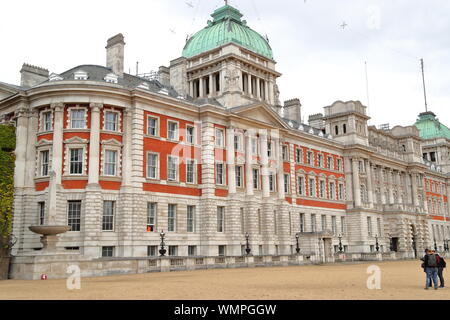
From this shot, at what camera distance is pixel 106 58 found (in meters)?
45.8

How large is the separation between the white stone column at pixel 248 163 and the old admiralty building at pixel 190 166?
142 millimetres

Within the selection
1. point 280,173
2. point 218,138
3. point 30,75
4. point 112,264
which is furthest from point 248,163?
point 30,75

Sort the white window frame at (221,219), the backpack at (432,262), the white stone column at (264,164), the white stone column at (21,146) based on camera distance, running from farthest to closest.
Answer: the white stone column at (264,164) < the white window frame at (221,219) < the white stone column at (21,146) < the backpack at (432,262)

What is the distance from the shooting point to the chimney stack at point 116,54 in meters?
44.7

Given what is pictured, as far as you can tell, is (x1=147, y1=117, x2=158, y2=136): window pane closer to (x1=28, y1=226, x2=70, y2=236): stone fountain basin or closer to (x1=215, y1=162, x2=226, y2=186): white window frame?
(x1=215, y1=162, x2=226, y2=186): white window frame

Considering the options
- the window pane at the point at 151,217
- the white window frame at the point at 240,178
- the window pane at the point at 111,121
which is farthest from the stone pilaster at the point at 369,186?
the window pane at the point at 111,121

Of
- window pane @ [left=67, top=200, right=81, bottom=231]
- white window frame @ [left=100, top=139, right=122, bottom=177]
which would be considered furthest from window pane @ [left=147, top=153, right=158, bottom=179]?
window pane @ [left=67, top=200, right=81, bottom=231]

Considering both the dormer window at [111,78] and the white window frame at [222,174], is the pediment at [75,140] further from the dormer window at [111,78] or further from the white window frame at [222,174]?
the white window frame at [222,174]

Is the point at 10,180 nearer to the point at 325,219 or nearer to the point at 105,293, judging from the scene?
→ the point at 105,293

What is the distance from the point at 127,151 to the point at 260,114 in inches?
670

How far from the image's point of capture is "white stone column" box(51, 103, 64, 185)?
37.2 metres

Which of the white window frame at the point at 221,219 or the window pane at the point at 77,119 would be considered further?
the white window frame at the point at 221,219

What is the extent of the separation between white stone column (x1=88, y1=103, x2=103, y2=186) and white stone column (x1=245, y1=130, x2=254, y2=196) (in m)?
16.0

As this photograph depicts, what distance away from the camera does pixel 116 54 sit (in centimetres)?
4478
